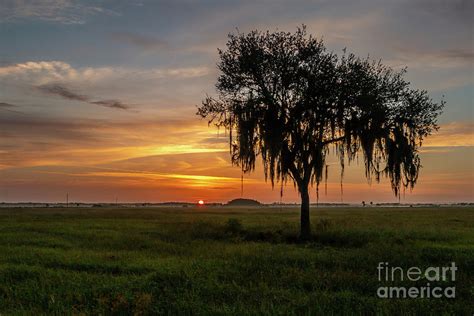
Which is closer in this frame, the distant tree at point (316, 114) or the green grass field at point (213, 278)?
the green grass field at point (213, 278)

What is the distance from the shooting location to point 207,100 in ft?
95.4

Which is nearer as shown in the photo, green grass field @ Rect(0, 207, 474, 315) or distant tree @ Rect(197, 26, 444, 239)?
green grass field @ Rect(0, 207, 474, 315)

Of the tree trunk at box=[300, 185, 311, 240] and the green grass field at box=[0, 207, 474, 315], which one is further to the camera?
the tree trunk at box=[300, 185, 311, 240]

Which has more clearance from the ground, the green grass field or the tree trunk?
the tree trunk

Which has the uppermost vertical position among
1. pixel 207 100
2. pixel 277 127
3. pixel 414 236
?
pixel 207 100

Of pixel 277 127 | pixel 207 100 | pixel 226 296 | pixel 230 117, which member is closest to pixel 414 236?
pixel 277 127

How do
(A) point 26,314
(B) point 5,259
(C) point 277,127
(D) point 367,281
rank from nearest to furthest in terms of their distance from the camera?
1. (A) point 26,314
2. (D) point 367,281
3. (B) point 5,259
4. (C) point 277,127

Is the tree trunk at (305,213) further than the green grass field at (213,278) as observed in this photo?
Yes

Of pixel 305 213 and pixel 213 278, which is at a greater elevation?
pixel 305 213

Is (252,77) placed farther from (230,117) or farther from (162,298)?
(162,298)

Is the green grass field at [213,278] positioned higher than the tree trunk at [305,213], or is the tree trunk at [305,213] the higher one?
the tree trunk at [305,213]

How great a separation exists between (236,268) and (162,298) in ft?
15.6

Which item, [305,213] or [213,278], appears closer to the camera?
[213,278]

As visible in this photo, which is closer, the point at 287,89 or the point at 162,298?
the point at 162,298
